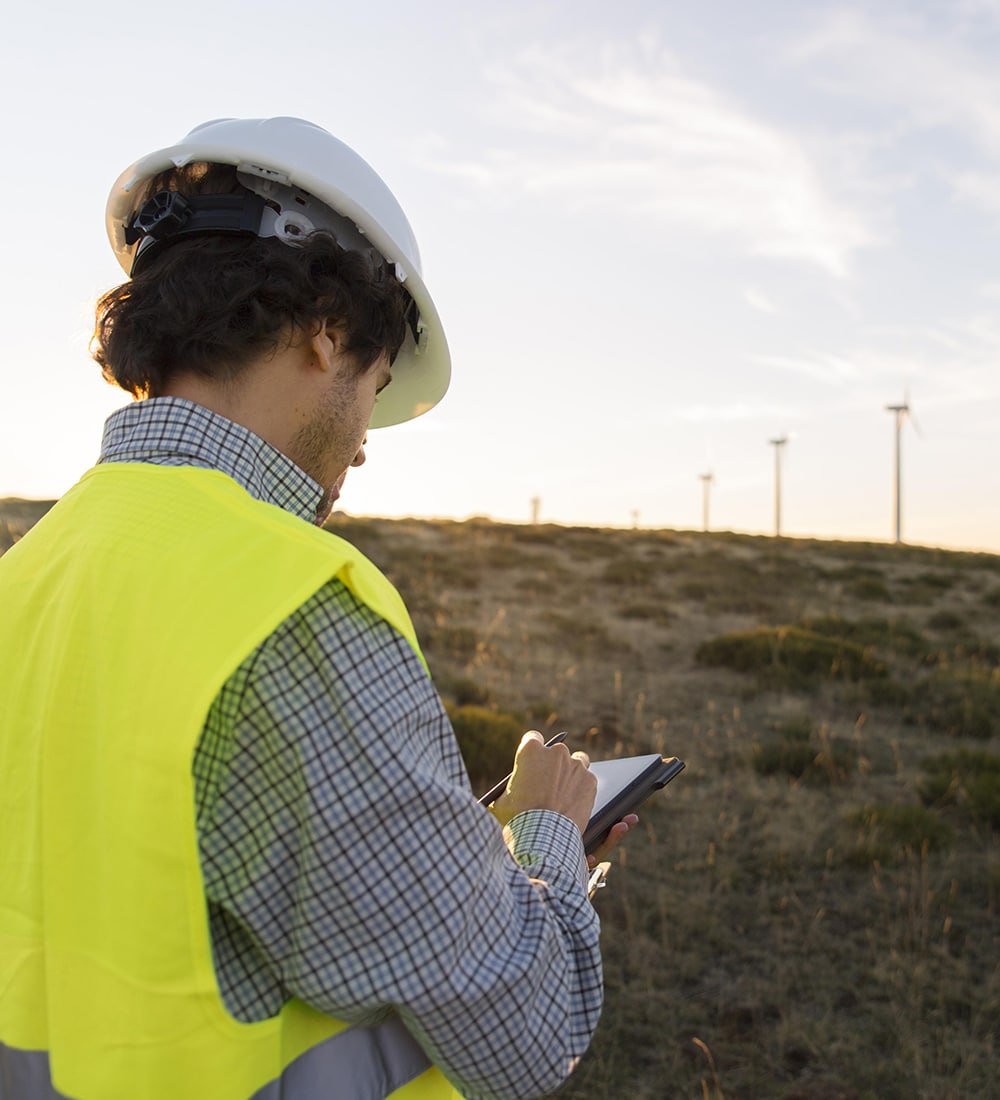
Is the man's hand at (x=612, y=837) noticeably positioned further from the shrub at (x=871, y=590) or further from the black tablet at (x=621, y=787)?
the shrub at (x=871, y=590)

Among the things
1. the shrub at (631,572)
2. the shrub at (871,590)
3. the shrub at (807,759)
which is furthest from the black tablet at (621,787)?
the shrub at (871,590)

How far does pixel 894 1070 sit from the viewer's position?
3652 millimetres

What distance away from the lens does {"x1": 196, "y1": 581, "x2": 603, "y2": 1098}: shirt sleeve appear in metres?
1.06

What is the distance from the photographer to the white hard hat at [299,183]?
1668 mm

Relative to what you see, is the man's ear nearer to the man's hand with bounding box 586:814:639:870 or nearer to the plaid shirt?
the plaid shirt

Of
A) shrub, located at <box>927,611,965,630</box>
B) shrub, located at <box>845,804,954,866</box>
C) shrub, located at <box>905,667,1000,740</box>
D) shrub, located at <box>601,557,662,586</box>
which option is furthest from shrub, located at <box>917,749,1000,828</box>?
shrub, located at <box>601,557,662,586</box>

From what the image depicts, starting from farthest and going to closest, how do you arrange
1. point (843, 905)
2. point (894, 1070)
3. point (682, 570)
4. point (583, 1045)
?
point (682, 570), point (843, 905), point (894, 1070), point (583, 1045)

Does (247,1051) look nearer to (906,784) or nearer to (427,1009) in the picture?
(427,1009)

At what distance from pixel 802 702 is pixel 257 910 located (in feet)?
27.2

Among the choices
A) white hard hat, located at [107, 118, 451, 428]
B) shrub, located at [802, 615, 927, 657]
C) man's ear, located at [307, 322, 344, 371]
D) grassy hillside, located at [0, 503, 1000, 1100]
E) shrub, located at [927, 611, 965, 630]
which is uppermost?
white hard hat, located at [107, 118, 451, 428]

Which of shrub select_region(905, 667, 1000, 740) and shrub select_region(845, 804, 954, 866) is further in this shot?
shrub select_region(905, 667, 1000, 740)

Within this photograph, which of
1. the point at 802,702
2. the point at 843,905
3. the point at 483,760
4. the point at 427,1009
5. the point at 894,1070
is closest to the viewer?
the point at 427,1009

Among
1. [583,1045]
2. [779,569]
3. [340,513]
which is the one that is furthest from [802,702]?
[340,513]

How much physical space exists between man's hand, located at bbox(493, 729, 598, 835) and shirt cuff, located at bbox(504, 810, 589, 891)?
0.02 m
